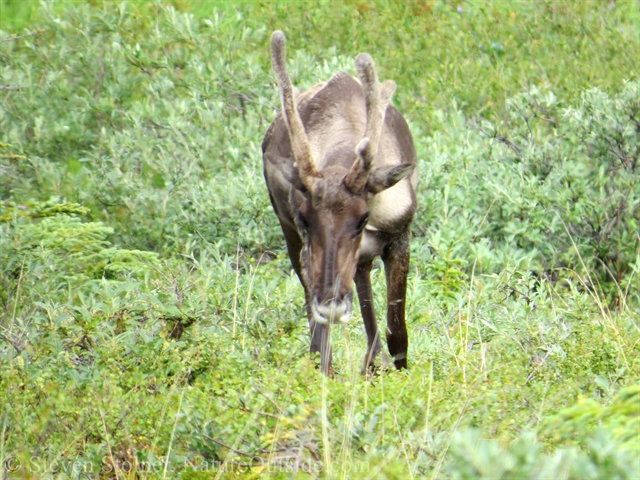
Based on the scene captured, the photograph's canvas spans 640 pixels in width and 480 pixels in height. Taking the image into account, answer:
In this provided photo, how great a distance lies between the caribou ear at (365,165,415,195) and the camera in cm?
554

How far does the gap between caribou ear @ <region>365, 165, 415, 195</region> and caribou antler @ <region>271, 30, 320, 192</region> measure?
0.29 metres

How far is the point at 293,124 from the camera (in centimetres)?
575

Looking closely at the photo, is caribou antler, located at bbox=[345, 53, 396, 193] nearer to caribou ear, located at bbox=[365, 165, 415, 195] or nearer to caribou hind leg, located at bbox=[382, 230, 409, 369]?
caribou ear, located at bbox=[365, 165, 415, 195]

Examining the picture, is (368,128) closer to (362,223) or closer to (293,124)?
(293,124)

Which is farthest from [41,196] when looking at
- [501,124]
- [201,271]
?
[501,124]

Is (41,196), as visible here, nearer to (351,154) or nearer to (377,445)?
(351,154)

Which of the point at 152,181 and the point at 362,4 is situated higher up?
the point at 362,4

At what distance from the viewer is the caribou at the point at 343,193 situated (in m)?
5.42

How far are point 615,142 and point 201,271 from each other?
4009 millimetres

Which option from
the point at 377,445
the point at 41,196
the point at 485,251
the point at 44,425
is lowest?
the point at 41,196

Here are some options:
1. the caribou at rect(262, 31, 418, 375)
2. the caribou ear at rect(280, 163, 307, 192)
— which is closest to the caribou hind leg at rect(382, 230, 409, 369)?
the caribou at rect(262, 31, 418, 375)

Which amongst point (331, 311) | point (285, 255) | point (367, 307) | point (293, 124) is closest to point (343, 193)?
point (293, 124)

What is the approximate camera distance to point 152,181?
9.95 m

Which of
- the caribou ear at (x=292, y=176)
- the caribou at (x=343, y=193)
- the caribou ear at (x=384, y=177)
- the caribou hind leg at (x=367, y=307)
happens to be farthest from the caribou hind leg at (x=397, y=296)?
the caribou ear at (x=292, y=176)
